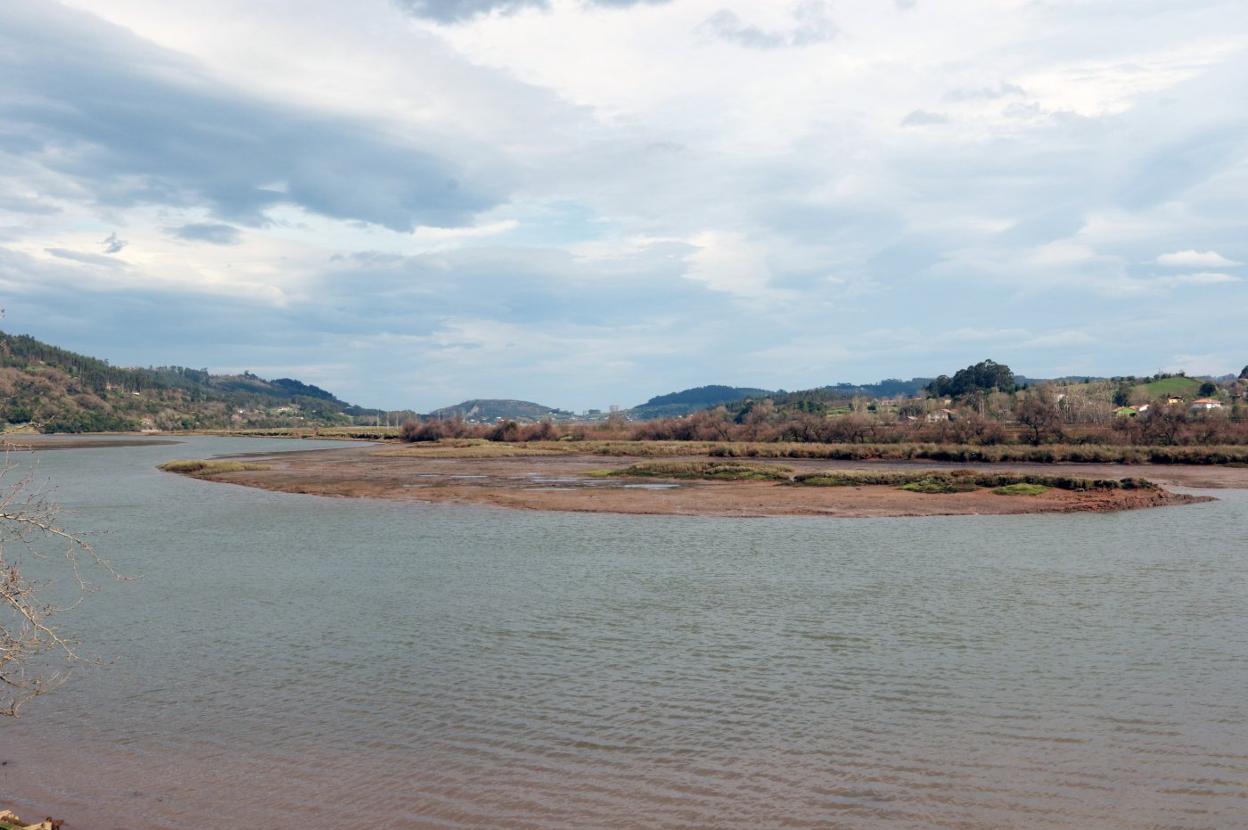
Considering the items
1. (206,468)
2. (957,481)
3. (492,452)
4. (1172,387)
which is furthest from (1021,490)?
(1172,387)

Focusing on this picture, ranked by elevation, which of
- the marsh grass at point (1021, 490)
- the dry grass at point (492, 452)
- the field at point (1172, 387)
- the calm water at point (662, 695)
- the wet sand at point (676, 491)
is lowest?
the calm water at point (662, 695)

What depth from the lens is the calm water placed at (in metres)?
10.3

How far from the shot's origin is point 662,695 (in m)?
14.2

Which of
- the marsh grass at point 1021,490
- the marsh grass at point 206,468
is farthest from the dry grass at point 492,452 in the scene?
the marsh grass at point 1021,490

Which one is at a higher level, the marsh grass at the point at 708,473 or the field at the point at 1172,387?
the field at the point at 1172,387

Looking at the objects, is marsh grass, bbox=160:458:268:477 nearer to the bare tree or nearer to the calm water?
the bare tree

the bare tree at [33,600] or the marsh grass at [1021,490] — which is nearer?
the bare tree at [33,600]

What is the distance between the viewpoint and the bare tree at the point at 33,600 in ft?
30.0

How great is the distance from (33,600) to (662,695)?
55.8 feet

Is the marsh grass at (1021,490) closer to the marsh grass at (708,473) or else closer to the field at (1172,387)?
the marsh grass at (708,473)

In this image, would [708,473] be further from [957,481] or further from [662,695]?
[662,695]

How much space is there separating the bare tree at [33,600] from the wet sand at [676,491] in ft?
70.3

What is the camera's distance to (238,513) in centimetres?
4300

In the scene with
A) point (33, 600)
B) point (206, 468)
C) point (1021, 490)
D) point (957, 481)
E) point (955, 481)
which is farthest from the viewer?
point (206, 468)
